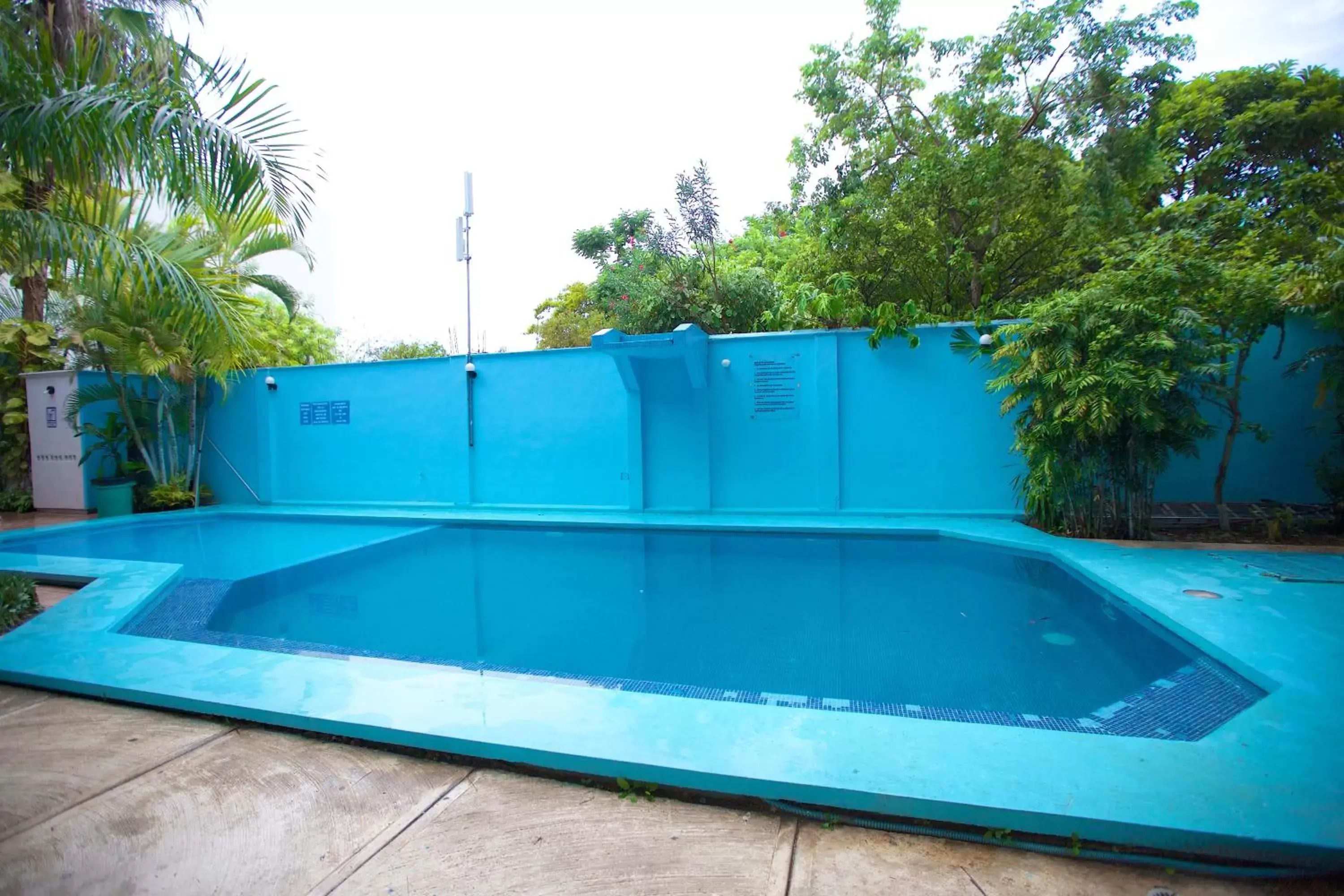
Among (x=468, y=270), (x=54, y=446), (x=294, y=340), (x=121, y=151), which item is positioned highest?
(x=294, y=340)

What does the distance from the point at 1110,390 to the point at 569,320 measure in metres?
15.6

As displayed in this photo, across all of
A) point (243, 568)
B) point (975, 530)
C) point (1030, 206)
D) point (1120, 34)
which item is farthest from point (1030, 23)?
point (243, 568)

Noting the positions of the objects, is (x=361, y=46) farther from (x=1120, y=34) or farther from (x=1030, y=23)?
(x=1120, y=34)

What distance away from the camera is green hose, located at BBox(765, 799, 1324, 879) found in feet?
5.84

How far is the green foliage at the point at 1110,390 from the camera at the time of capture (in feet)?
18.0

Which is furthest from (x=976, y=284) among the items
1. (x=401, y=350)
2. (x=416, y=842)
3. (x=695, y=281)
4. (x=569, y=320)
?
(x=401, y=350)

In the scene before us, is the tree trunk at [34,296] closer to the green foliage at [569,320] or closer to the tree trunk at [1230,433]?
the green foliage at [569,320]

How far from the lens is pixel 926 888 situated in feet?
5.72

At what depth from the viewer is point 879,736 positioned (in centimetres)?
241

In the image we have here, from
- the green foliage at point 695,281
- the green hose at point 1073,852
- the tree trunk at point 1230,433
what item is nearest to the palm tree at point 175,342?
the green foliage at point 695,281

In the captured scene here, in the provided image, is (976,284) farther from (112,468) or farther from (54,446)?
(54,446)

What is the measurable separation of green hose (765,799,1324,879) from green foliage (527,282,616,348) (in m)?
13.2

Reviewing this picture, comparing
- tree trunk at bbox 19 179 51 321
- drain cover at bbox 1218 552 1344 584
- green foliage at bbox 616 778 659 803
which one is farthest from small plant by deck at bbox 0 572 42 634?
drain cover at bbox 1218 552 1344 584

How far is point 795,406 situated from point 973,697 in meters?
5.21
